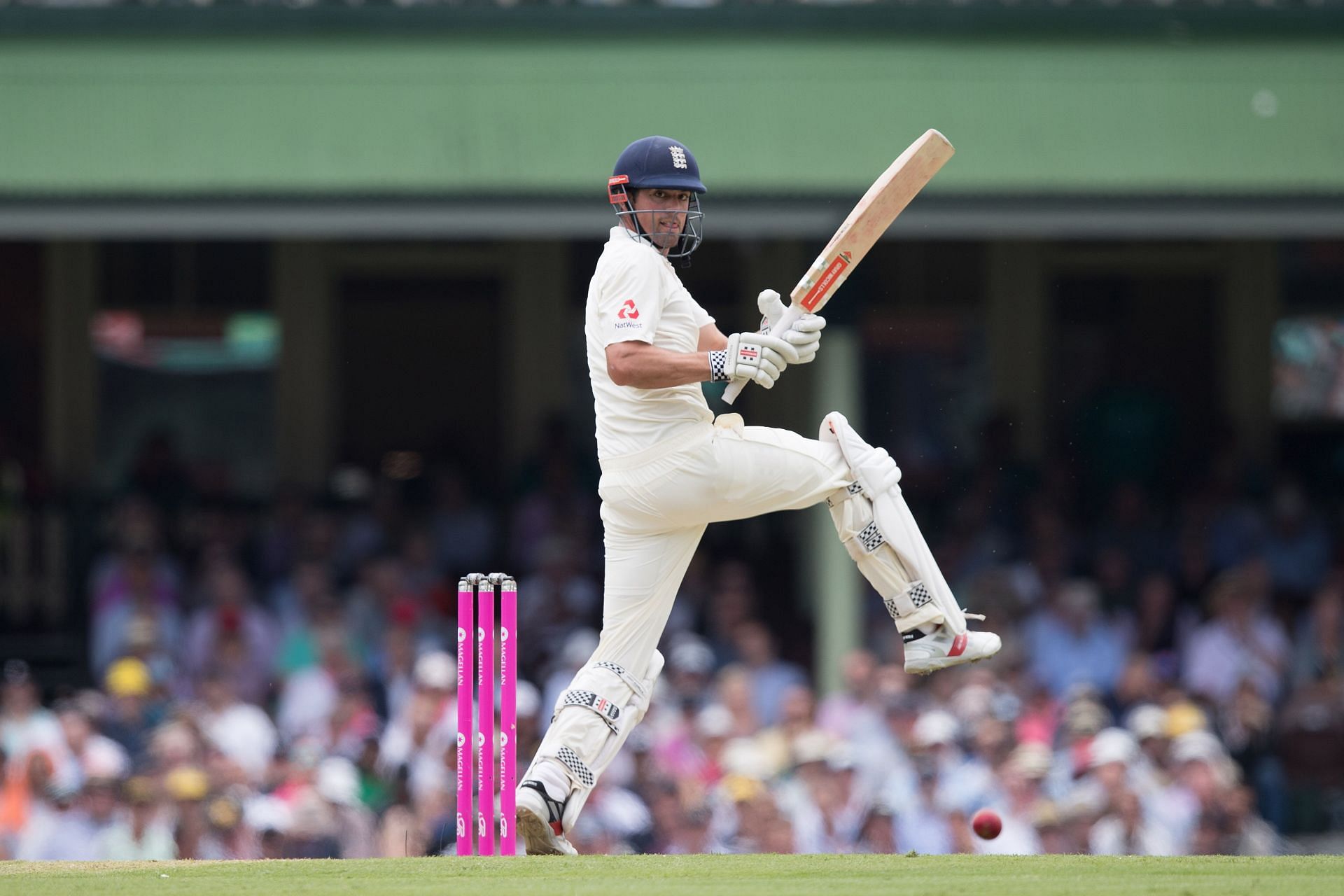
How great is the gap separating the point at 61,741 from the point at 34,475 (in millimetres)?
3452

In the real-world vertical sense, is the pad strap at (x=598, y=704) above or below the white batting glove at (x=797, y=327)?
below

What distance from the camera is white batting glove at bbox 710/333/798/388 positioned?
18.4ft

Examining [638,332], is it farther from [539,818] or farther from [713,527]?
[713,527]

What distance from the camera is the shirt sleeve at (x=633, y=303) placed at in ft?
18.5

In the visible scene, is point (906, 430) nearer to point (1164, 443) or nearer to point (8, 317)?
point (1164, 443)

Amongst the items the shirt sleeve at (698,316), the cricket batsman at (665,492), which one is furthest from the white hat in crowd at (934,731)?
the shirt sleeve at (698,316)

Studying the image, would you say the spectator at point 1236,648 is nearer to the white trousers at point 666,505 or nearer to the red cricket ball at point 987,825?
the red cricket ball at point 987,825

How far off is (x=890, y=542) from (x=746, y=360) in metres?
0.75

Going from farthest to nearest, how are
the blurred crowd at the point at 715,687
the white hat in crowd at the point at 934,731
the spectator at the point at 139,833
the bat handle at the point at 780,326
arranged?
the white hat in crowd at the point at 934,731
the blurred crowd at the point at 715,687
the spectator at the point at 139,833
the bat handle at the point at 780,326

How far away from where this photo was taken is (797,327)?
5.75 meters

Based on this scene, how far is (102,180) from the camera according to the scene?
988cm

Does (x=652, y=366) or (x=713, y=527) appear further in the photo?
(x=713, y=527)

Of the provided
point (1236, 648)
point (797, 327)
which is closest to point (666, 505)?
point (797, 327)

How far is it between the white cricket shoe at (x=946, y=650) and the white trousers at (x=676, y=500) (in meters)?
0.54
